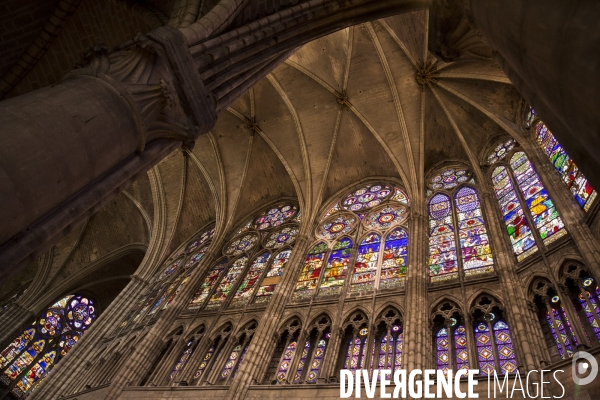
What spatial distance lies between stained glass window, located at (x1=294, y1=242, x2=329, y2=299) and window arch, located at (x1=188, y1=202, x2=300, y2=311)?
30.6 inches

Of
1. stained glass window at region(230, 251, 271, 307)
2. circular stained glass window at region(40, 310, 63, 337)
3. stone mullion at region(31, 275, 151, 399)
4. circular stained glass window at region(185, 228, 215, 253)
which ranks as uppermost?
circular stained glass window at region(185, 228, 215, 253)

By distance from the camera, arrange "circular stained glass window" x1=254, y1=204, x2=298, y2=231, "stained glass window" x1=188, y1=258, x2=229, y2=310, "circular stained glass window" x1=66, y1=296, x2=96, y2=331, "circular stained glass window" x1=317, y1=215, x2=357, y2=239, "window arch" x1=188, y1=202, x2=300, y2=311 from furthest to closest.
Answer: "circular stained glass window" x1=66, y1=296, x2=96, y2=331
"circular stained glass window" x1=254, y1=204, x2=298, y2=231
"circular stained glass window" x1=317, y1=215, x2=357, y2=239
"stained glass window" x1=188, y1=258, x2=229, y2=310
"window arch" x1=188, y1=202, x2=300, y2=311

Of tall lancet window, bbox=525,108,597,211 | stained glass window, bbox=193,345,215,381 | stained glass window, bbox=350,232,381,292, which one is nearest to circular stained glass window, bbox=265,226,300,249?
stained glass window, bbox=350,232,381,292

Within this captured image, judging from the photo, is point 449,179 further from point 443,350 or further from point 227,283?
point 227,283

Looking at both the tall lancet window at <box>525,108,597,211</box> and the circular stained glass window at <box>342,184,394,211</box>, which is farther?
the circular stained glass window at <box>342,184,394,211</box>

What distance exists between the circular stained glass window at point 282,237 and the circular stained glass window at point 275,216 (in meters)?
0.64

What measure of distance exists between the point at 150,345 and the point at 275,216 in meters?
7.01

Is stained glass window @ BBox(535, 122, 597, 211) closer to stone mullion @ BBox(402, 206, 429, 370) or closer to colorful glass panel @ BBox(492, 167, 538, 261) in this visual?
colorful glass panel @ BBox(492, 167, 538, 261)

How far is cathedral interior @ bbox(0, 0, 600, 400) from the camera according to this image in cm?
371

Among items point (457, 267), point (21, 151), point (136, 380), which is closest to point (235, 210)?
point (136, 380)

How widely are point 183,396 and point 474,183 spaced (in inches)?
390

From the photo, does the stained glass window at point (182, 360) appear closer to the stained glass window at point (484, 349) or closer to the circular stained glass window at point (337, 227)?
the circular stained glass window at point (337, 227)

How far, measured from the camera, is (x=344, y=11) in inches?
306

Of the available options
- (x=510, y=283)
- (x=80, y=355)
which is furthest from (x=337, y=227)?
(x=80, y=355)
